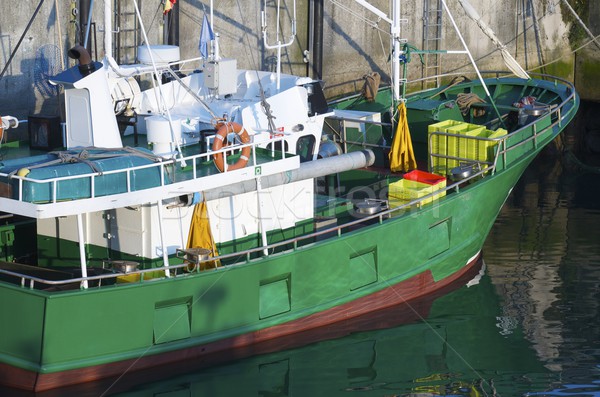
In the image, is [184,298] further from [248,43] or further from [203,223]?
[248,43]

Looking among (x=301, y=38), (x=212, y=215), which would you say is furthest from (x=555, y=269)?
(x=301, y=38)

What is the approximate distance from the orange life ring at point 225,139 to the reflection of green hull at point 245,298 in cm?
142

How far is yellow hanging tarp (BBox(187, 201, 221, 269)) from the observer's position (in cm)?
1574

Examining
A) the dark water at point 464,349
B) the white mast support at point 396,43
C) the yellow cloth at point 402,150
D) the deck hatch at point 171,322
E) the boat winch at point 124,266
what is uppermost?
the white mast support at point 396,43

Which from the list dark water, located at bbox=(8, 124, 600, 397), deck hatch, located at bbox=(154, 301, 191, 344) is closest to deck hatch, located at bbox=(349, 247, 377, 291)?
dark water, located at bbox=(8, 124, 600, 397)

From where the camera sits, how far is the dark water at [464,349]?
1561cm

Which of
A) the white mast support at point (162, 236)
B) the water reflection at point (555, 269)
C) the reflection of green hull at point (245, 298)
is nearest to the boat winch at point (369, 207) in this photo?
the reflection of green hull at point (245, 298)

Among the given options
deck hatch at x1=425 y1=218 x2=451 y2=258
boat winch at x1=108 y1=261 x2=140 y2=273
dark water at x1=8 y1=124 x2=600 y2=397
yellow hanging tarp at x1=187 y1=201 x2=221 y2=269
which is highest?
yellow hanging tarp at x1=187 y1=201 x2=221 y2=269

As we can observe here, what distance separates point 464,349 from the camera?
17062 mm

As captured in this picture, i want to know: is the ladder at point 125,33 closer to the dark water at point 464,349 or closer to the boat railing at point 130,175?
the boat railing at point 130,175

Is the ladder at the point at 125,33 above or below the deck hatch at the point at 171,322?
above

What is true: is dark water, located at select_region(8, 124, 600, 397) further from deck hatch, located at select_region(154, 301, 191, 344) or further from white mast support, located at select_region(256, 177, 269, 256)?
white mast support, located at select_region(256, 177, 269, 256)

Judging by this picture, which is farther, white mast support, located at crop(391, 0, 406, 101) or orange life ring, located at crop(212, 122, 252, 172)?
white mast support, located at crop(391, 0, 406, 101)

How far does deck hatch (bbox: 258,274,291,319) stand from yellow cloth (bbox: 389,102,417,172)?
4.11 meters
